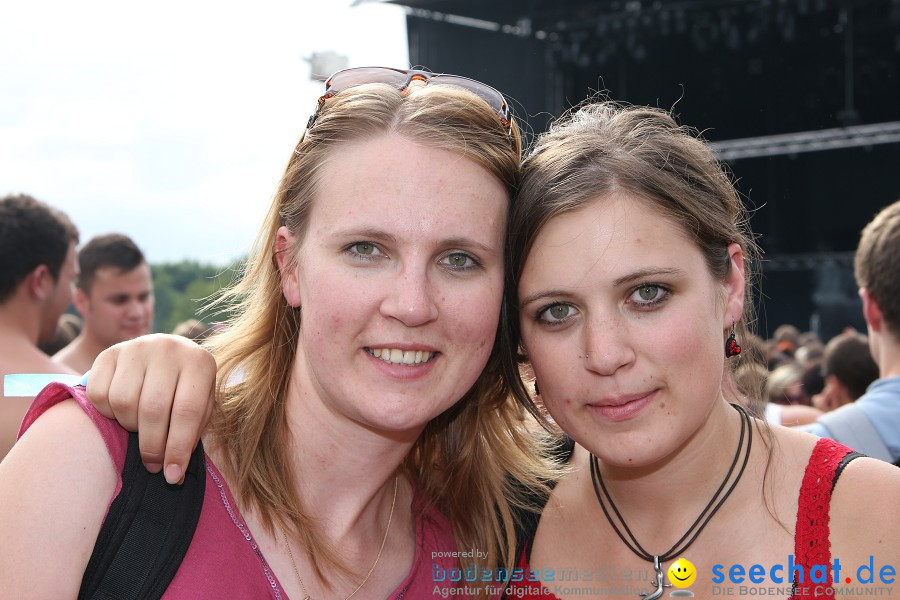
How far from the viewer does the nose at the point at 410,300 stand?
1.77 m

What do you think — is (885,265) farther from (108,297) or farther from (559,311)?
(108,297)

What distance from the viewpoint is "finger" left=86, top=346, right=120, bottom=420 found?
167cm

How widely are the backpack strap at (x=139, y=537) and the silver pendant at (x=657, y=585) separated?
995 mm

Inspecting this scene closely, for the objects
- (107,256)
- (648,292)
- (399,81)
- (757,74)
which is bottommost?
(107,256)

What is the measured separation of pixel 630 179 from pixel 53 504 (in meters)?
1.34

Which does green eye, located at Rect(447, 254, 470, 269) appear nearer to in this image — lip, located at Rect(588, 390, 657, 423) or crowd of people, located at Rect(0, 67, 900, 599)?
crowd of people, located at Rect(0, 67, 900, 599)

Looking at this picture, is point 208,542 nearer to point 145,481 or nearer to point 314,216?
point 145,481

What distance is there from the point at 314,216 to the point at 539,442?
0.95m

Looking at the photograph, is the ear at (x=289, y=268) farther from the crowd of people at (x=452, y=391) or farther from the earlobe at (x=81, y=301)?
the earlobe at (x=81, y=301)

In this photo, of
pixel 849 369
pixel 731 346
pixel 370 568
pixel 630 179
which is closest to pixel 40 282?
pixel 370 568

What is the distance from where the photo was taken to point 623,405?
6.14ft

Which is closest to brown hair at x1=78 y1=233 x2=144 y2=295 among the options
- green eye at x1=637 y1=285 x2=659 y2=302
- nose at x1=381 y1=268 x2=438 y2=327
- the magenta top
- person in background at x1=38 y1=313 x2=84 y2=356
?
person in background at x1=38 y1=313 x2=84 y2=356

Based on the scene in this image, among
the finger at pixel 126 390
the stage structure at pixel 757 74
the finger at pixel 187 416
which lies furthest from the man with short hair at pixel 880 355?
the stage structure at pixel 757 74

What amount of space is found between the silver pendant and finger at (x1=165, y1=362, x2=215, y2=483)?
1.04 m
